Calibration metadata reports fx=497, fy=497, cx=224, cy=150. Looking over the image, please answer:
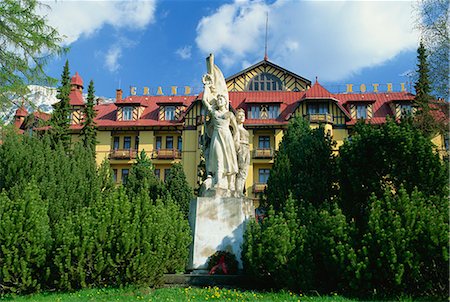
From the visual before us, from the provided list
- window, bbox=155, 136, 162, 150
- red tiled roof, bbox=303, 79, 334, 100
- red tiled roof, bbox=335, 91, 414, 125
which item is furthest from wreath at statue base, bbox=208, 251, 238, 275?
window, bbox=155, 136, 162, 150

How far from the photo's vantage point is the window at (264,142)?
160 feet

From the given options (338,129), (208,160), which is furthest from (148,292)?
(338,129)

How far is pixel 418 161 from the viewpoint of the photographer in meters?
18.5

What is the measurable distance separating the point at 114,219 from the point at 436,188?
468 inches

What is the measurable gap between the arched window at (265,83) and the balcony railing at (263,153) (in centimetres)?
783

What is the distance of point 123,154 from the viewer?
4969 centimetres

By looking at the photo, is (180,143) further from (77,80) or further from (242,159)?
(242,159)

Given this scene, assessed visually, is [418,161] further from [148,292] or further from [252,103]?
[252,103]

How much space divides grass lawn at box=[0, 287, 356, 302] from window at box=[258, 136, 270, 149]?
122ft

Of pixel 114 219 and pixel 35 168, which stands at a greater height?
pixel 35 168

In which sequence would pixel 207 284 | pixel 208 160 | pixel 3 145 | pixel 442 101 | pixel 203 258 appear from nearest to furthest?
pixel 207 284 → pixel 203 258 → pixel 208 160 → pixel 442 101 → pixel 3 145

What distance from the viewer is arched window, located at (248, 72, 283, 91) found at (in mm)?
52406

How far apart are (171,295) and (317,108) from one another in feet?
125

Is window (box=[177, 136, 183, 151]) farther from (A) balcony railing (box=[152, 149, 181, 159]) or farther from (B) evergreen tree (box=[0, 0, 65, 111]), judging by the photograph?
(B) evergreen tree (box=[0, 0, 65, 111])
